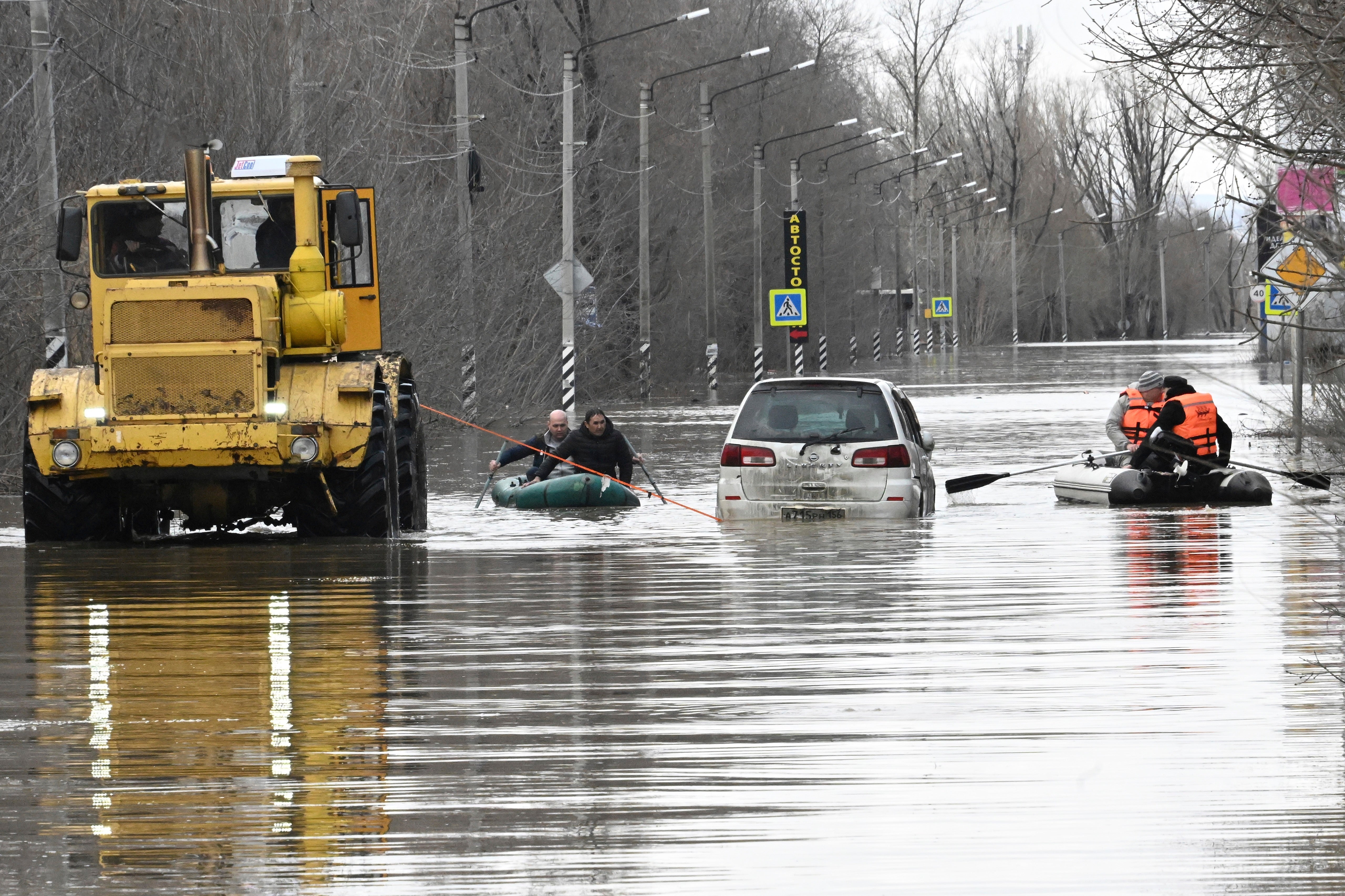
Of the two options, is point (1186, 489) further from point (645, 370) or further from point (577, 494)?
point (645, 370)

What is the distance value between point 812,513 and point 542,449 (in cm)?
504

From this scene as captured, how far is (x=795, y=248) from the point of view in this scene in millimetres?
67750

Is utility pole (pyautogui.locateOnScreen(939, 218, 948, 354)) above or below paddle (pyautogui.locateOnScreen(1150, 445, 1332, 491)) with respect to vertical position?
above

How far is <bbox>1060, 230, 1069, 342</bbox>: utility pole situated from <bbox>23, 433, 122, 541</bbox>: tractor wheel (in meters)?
112

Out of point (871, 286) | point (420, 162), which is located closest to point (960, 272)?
point (871, 286)

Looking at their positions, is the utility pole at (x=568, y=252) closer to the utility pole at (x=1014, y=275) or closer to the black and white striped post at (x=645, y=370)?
the black and white striped post at (x=645, y=370)

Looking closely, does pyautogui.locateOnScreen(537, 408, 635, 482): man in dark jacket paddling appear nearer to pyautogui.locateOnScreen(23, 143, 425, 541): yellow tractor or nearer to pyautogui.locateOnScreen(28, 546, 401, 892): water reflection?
pyautogui.locateOnScreen(23, 143, 425, 541): yellow tractor

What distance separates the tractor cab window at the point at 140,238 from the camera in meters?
16.6

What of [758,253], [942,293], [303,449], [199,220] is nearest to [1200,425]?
[303,449]

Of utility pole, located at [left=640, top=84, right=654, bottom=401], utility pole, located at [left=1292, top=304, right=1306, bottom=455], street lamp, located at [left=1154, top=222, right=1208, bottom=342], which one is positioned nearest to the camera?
utility pole, located at [left=1292, top=304, right=1306, bottom=455]

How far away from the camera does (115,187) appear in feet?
54.5

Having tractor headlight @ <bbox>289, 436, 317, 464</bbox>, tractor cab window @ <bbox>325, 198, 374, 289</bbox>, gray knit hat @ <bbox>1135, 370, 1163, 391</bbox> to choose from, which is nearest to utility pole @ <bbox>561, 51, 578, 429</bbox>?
gray knit hat @ <bbox>1135, 370, 1163, 391</bbox>

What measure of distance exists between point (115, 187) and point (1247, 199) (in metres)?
10.4

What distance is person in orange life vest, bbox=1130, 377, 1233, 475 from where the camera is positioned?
1934cm
